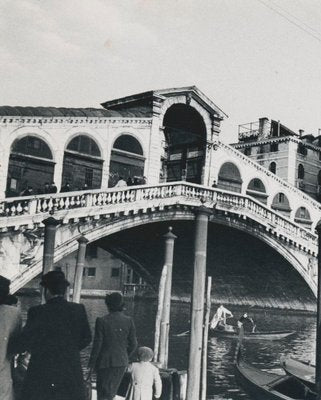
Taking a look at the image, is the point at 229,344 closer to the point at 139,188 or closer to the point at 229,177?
the point at 139,188

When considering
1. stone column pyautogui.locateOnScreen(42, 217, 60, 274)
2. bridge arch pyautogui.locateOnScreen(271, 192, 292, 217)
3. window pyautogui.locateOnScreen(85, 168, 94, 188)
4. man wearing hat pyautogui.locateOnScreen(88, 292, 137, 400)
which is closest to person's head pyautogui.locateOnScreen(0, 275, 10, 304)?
man wearing hat pyautogui.locateOnScreen(88, 292, 137, 400)

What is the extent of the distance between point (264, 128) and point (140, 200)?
86.1ft

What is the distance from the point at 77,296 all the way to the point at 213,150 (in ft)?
44.1

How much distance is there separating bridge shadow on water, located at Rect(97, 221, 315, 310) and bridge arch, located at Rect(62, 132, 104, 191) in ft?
10.5

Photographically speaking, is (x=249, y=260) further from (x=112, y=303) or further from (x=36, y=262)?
(x=112, y=303)

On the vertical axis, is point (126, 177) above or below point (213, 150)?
below

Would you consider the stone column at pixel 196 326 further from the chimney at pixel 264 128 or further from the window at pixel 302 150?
the chimney at pixel 264 128

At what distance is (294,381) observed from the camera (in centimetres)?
934

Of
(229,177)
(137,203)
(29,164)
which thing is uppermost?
(229,177)

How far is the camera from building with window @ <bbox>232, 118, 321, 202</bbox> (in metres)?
39.5

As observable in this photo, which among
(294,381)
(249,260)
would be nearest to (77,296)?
(294,381)

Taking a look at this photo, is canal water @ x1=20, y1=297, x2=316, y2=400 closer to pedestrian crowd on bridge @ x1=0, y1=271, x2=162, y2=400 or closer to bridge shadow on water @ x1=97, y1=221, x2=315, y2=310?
bridge shadow on water @ x1=97, y1=221, x2=315, y2=310

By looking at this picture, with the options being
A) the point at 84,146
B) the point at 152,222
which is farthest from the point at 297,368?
the point at 84,146

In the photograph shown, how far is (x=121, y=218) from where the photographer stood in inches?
734
